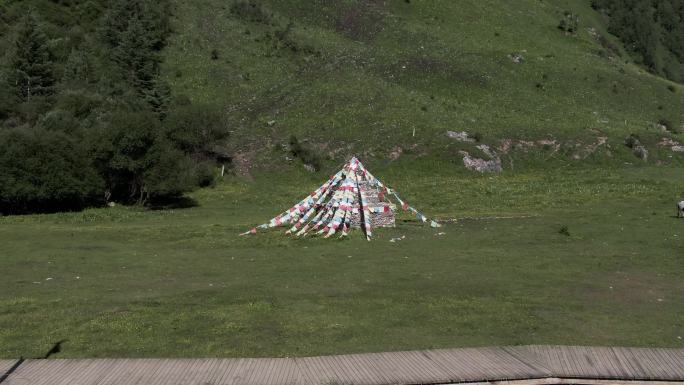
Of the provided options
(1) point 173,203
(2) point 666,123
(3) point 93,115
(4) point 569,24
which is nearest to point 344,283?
(1) point 173,203

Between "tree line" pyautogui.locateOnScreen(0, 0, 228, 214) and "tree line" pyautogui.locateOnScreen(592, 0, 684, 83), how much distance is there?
278ft

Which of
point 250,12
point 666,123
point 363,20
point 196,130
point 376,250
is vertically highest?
point 363,20

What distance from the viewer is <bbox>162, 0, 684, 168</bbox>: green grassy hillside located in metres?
73.3

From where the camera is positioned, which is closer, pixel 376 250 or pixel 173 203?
pixel 376 250

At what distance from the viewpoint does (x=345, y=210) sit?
1374 inches

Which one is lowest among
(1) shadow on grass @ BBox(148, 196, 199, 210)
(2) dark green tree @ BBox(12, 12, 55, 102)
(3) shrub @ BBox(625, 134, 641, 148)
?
(1) shadow on grass @ BBox(148, 196, 199, 210)

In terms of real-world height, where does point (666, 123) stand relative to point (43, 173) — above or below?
above

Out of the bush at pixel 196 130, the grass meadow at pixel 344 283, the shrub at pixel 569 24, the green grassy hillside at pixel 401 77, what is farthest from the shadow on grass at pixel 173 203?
the shrub at pixel 569 24

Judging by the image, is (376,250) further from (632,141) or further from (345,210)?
(632,141)

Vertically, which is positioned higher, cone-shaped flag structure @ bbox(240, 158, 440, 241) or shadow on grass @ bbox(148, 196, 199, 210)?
cone-shaped flag structure @ bbox(240, 158, 440, 241)

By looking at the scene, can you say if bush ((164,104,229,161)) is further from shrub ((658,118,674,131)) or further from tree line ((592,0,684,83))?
tree line ((592,0,684,83))

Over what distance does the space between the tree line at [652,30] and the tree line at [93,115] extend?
84.7 meters

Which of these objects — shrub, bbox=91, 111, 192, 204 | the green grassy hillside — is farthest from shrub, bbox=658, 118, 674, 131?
shrub, bbox=91, 111, 192, 204

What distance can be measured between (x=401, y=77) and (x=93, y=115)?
140 ft
